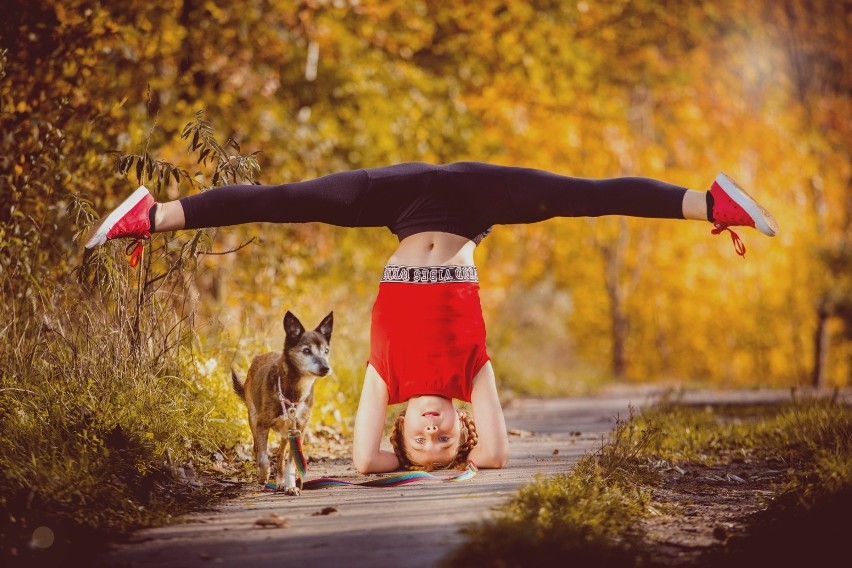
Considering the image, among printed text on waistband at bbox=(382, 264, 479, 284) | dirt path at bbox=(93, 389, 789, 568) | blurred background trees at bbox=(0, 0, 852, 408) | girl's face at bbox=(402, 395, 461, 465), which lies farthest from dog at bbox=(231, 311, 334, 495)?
blurred background trees at bbox=(0, 0, 852, 408)

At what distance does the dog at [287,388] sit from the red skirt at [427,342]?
0.42 meters

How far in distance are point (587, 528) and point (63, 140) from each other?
4.90 metres

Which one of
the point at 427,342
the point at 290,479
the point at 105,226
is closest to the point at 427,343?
the point at 427,342

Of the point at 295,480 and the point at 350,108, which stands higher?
the point at 350,108

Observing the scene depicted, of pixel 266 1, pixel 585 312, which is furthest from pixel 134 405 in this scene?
pixel 585 312

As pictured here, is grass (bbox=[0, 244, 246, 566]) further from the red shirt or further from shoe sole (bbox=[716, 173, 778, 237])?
shoe sole (bbox=[716, 173, 778, 237])

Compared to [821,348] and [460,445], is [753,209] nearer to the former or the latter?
[460,445]

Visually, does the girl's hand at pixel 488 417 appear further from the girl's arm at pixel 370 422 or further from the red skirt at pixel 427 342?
the girl's arm at pixel 370 422

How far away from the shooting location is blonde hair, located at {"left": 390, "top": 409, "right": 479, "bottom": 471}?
6.49 m

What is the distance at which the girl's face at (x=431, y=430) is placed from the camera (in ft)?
20.2

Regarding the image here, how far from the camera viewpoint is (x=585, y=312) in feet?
101

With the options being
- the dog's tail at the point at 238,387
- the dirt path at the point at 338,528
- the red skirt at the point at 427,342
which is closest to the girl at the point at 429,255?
the red skirt at the point at 427,342

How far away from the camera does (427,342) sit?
20.5 feet

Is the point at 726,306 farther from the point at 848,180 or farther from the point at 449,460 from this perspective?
the point at 449,460
